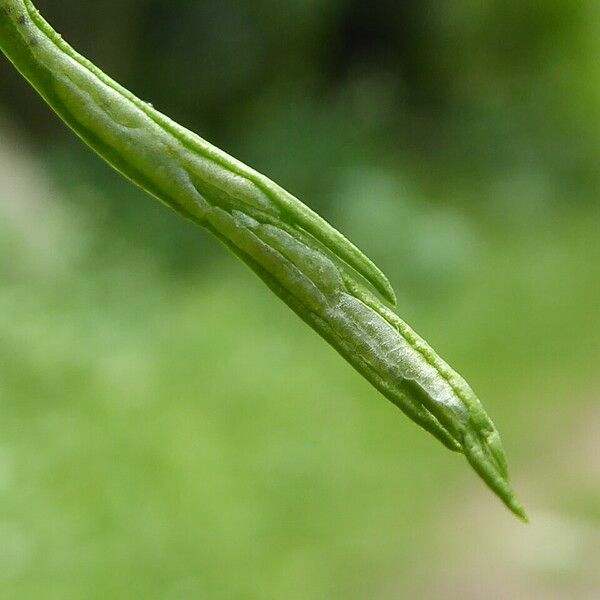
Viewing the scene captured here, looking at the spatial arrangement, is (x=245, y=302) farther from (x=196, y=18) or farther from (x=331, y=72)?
(x=331, y=72)

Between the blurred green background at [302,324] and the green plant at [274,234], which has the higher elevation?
the blurred green background at [302,324]

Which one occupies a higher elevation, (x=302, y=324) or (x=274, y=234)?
(x=302, y=324)

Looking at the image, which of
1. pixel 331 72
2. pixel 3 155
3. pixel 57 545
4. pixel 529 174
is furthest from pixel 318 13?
pixel 57 545

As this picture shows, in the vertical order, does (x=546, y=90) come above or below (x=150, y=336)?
above

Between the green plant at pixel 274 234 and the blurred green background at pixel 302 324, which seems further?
the blurred green background at pixel 302 324

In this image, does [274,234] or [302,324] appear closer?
[274,234]
